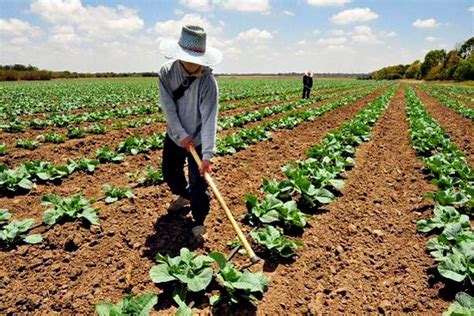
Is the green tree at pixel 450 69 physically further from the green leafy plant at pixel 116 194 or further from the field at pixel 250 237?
the green leafy plant at pixel 116 194

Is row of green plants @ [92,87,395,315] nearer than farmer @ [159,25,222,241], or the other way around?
row of green plants @ [92,87,395,315]

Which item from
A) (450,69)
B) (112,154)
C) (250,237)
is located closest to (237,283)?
(250,237)

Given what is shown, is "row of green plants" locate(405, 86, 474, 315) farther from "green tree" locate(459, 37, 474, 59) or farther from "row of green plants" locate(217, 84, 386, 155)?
"green tree" locate(459, 37, 474, 59)

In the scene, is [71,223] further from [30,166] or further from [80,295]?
[30,166]

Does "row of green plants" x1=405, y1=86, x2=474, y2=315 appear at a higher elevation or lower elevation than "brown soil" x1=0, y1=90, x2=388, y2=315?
higher

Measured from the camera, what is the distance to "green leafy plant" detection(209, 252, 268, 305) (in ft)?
10.0

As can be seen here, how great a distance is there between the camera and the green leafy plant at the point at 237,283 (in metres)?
3.05

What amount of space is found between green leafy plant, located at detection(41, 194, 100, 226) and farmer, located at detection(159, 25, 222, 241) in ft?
4.24

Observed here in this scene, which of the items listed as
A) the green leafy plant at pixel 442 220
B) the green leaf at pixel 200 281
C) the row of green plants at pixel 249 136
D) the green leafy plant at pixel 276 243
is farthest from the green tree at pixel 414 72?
the green leaf at pixel 200 281

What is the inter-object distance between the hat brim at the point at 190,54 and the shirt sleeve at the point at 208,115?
0.96ft

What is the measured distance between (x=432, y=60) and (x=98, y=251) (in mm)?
113333

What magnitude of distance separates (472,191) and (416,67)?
121345 mm

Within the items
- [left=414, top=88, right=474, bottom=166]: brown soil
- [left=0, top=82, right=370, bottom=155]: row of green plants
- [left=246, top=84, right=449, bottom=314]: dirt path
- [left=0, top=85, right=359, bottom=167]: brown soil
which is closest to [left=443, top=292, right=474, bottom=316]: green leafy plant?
[left=246, top=84, right=449, bottom=314]: dirt path

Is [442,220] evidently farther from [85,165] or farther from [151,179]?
[85,165]
